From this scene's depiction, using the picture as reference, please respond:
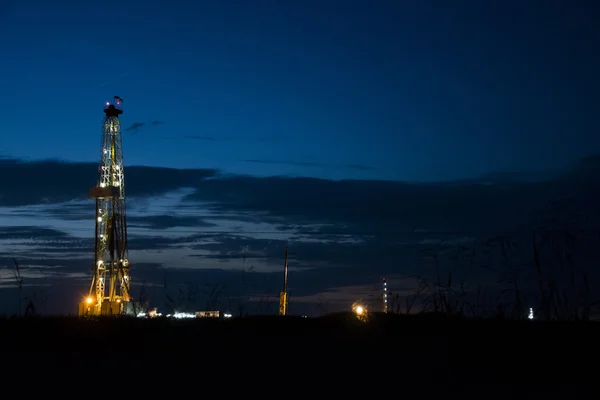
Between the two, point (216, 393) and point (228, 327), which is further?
point (228, 327)

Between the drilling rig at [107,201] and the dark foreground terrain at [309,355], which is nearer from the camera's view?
the dark foreground terrain at [309,355]

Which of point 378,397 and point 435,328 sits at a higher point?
point 435,328

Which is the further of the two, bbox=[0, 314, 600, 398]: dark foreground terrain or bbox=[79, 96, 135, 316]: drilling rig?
bbox=[79, 96, 135, 316]: drilling rig

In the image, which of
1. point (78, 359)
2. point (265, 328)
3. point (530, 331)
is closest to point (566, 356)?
point (530, 331)

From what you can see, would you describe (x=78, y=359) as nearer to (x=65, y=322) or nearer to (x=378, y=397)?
(x=65, y=322)

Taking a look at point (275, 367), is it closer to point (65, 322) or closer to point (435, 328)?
point (435, 328)

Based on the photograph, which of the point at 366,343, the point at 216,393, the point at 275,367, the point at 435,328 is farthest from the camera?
the point at 435,328

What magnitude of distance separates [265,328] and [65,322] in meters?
2.50

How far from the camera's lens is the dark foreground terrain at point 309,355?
23.9 ft

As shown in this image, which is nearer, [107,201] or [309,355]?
[309,355]

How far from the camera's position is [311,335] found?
8.72 meters

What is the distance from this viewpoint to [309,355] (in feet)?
26.2

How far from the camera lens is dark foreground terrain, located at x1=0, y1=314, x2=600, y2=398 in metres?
7.27

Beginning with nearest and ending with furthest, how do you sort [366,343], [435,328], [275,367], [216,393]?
[216,393]
[275,367]
[366,343]
[435,328]
